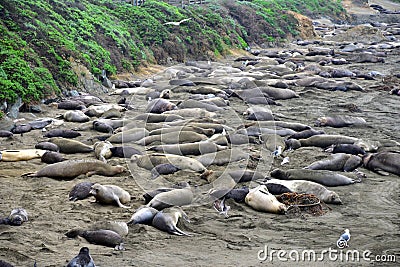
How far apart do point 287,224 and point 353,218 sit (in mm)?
818

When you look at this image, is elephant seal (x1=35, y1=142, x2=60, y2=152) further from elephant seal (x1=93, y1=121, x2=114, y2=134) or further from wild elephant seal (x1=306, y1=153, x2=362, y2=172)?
wild elephant seal (x1=306, y1=153, x2=362, y2=172)

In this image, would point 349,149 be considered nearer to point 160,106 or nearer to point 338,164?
point 338,164

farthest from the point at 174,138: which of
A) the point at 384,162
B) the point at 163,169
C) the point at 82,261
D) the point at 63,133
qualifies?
the point at 82,261

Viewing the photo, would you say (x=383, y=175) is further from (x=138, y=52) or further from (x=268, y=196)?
(x=138, y=52)

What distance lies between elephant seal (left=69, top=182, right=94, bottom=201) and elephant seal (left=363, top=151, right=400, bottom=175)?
4182 mm

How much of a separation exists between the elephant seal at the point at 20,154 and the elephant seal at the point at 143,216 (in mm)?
3146

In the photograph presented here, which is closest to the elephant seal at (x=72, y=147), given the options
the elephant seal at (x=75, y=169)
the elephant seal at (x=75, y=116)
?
the elephant seal at (x=75, y=169)

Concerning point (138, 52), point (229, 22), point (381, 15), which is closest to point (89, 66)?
point (138, 52)

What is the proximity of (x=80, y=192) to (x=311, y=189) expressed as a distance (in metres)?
2.91

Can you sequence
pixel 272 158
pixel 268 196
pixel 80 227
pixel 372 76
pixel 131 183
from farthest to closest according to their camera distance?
pixel 372 76 < pixel 272 158 < pixel 131 183 < pixel 268 196 < pixel 80 227

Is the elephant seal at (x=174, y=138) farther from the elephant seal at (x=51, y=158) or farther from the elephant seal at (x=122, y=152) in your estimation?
the elephant seal at (x=51, y=158)

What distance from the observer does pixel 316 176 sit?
25.1ft

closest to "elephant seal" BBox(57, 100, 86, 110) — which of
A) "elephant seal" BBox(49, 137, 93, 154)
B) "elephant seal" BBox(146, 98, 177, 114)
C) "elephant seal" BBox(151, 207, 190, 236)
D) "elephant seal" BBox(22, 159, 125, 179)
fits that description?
"elephant seal" BBox(146, 98, 177, 114)

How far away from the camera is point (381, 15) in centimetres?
4916
